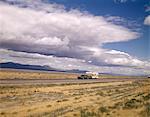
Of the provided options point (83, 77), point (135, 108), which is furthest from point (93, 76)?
point (135, 108)

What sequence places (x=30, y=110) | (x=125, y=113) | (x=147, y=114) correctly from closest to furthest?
(x=147, y=114)
(x=125, y=113)
(x=30, y=110)

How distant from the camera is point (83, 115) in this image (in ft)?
69.2

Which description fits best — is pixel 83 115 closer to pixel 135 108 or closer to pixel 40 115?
pixel 40 115

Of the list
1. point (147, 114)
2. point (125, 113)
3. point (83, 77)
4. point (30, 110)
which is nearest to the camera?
point (147, 114)

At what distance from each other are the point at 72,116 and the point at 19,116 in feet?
14.4

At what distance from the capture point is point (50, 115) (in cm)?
2175

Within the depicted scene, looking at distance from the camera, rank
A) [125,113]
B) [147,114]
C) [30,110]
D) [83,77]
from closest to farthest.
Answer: [147,114]
[125,113]
[30,110]
[83,77]

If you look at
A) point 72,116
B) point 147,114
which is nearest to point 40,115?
point 72,116

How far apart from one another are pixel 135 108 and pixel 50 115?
8.58 m

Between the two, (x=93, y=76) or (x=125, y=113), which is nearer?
(x=125, y=113)

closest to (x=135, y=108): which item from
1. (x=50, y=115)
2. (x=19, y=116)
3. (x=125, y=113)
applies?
(x=125, y=113)

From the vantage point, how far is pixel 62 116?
21.3 m

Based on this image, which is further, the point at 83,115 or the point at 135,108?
the point at 135,108

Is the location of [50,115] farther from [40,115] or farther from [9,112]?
[9,112]
